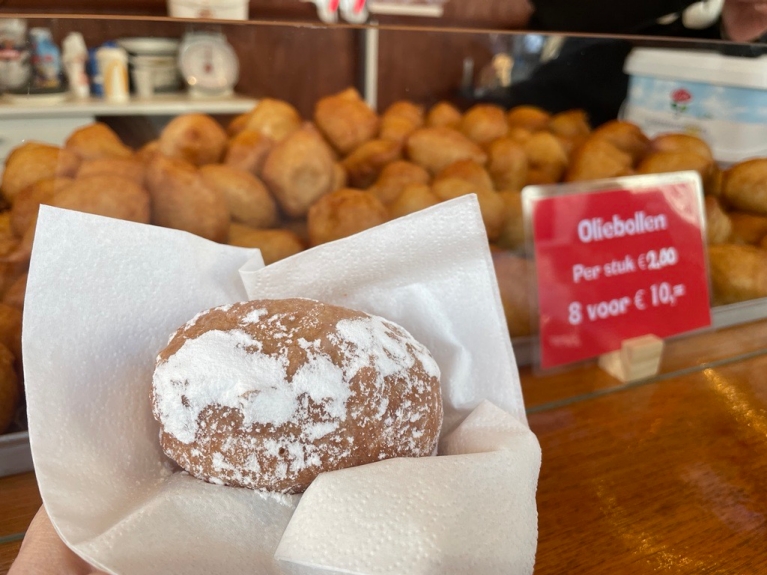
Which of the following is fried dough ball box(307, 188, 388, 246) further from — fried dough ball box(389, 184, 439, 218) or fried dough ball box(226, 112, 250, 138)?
fried dough ball box(226, 112, 250, 138)

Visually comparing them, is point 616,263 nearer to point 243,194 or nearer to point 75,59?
point 243,194

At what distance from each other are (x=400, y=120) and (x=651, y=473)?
2.21ft

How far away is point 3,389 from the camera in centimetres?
70

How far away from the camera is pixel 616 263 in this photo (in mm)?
1022

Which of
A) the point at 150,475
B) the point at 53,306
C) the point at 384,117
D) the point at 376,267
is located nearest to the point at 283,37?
the point at 384,117

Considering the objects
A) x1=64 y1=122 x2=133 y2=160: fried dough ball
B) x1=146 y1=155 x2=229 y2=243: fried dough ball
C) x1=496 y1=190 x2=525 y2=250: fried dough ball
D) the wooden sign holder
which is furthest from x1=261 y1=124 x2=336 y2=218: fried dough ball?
the wooden sign holder

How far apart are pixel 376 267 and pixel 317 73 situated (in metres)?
0.37

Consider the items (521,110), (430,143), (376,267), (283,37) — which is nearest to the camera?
(376,267)

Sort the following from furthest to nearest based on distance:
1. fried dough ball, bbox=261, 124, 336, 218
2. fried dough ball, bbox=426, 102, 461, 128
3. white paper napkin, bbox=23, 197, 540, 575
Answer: fried dough ball, bbox=426, 102, 461, 128 → fried dough ball, bbox=261, 124, 336, 218 → white paper napkin, bbox=23, 197, 540, 575

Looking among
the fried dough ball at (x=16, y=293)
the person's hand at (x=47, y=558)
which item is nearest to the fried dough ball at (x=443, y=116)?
the fried dough ball at (x=16, y=293)

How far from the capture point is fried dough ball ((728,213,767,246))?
122cm

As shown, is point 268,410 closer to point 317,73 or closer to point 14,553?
point 14,553

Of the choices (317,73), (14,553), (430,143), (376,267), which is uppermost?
(317,73)

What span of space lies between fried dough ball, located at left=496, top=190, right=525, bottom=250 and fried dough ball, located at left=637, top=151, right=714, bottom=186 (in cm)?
28
